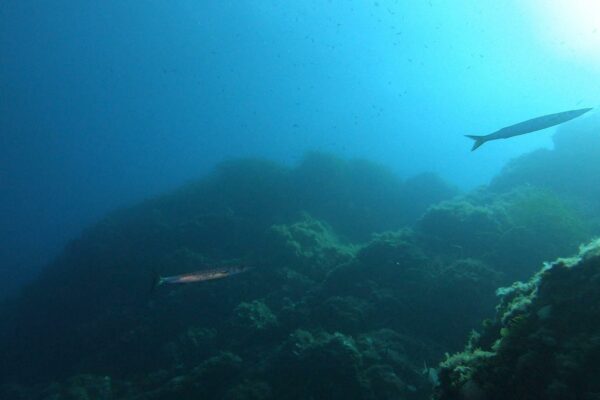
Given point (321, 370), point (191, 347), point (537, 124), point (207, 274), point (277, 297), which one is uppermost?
point (537, 124)

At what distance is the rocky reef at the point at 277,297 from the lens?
933 cm

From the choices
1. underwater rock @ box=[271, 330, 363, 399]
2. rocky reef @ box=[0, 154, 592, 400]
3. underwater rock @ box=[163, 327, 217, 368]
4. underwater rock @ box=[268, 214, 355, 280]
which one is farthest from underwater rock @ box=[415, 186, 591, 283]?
underwater rock @ box=[163, 327, 217, 368]

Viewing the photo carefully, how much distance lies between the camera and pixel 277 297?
14.5 m

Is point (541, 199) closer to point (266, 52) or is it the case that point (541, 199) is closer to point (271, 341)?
point (271, 341)

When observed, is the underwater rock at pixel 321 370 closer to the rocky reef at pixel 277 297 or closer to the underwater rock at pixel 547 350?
the rocky reef at pixel 277 297

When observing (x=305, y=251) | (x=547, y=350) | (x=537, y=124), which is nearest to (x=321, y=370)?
(x=547, y=350)

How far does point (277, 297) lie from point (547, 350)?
12.0 m

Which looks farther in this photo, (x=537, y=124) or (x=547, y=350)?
(x=537, y=124)

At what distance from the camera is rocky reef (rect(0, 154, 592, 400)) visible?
933 cm

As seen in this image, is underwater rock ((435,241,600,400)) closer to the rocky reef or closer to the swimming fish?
the rocky reef

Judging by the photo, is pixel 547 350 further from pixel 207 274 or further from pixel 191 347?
pixel 191 347

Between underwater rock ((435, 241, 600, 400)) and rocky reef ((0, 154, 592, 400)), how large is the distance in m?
0.25

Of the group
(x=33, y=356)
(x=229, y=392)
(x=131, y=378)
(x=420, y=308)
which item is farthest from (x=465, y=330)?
(x=33, y=356)

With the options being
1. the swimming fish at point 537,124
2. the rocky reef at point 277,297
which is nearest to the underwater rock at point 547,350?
the rocky reef at point 277,297
